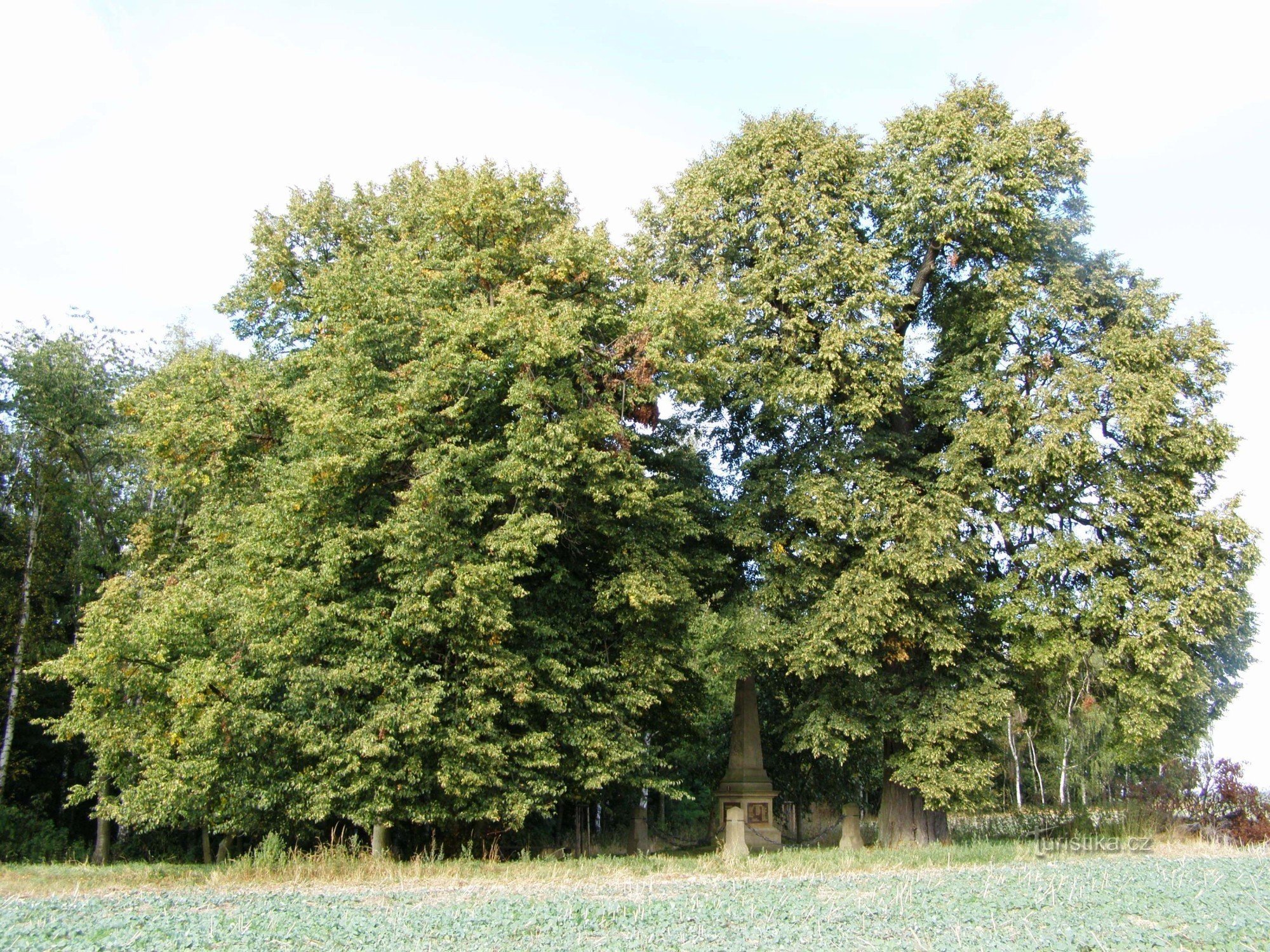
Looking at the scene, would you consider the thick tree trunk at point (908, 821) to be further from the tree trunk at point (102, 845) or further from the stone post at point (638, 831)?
the tree trunk at point (102, 845)

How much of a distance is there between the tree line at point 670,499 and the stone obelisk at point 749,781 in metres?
1.20

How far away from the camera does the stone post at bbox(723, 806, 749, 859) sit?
1753 centimetres

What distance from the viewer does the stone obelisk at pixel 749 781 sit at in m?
19.7

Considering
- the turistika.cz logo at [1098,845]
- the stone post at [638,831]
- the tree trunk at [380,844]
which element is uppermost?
the tree trunk at [380,844]

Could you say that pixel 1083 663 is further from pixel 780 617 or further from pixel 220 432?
pixel 220 432

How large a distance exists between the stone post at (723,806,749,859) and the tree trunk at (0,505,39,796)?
17.3 metres

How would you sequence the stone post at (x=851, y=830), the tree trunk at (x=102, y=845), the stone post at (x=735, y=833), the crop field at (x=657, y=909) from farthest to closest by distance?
the tree trunk at (x=102, y=845) → the stone post at (x=851, y=830) → the stone post at (x=735, y=833) → the crop field at (x=657, y=909)

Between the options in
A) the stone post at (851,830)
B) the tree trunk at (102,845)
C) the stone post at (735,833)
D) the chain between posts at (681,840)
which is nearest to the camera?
the stone post at (735,833)

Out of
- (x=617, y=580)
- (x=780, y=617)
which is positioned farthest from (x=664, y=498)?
(x=780, y=617)

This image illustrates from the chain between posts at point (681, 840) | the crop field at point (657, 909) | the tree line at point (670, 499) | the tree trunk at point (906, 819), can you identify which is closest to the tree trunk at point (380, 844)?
the tree line at point (670, 499)

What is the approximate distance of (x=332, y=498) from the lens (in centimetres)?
1518

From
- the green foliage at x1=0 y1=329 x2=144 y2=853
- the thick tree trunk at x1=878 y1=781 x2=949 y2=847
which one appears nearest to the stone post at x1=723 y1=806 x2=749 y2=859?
the thick tree trunk at x1=878 y1=781 x2=949 y2=847

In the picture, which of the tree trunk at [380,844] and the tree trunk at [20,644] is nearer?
the tree trunk at [380,844]

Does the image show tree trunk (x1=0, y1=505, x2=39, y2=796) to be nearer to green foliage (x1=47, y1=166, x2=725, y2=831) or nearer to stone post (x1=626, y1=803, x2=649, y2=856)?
green foliage (x1=47, y1=166, x2=725, y2=831)
